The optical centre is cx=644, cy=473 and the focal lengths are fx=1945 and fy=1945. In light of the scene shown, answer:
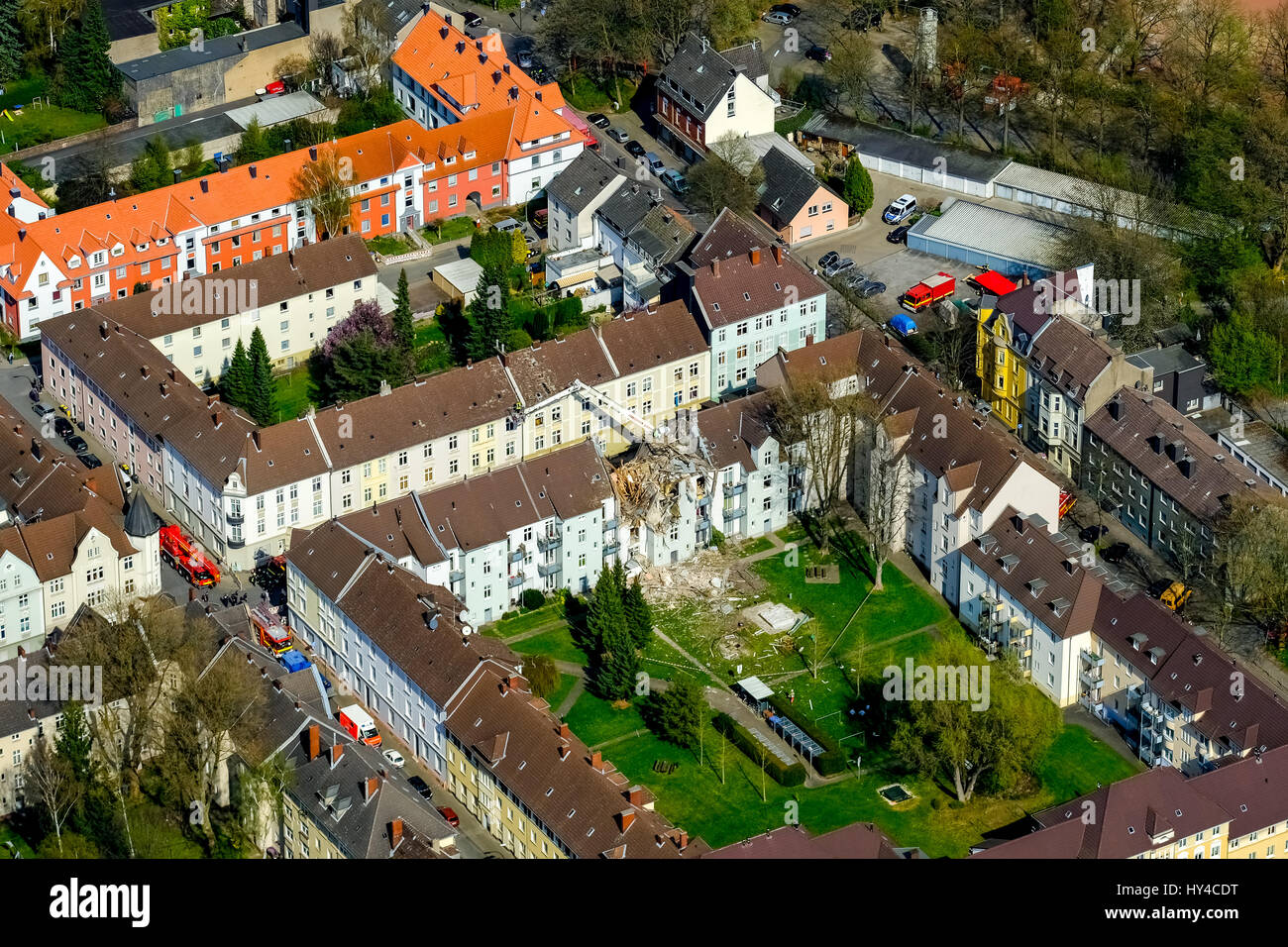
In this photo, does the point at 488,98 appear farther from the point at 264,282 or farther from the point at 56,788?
the point at 56,788

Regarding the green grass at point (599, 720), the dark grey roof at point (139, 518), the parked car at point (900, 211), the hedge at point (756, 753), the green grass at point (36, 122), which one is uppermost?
the green grass at point (36, 122)

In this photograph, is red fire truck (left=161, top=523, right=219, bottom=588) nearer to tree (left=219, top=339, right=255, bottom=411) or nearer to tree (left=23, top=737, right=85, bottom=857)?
tree (left=219, top=339, right=255, bottom=411)

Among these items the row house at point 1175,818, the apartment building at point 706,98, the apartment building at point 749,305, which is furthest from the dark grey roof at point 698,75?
the row house at point 1175,818

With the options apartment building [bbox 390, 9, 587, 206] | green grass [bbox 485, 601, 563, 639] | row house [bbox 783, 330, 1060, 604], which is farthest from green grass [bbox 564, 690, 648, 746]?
apartment building [bbox 390, 9, 587, 206]

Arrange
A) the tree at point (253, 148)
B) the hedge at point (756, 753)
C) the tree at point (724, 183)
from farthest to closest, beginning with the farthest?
the tree at point (253, 148), the tree at point (724, 183), the hedge at point (756, 753)

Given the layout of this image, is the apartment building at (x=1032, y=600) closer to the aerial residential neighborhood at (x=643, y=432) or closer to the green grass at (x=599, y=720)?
the aerial residential neighborhood at (x=643, y=432)
